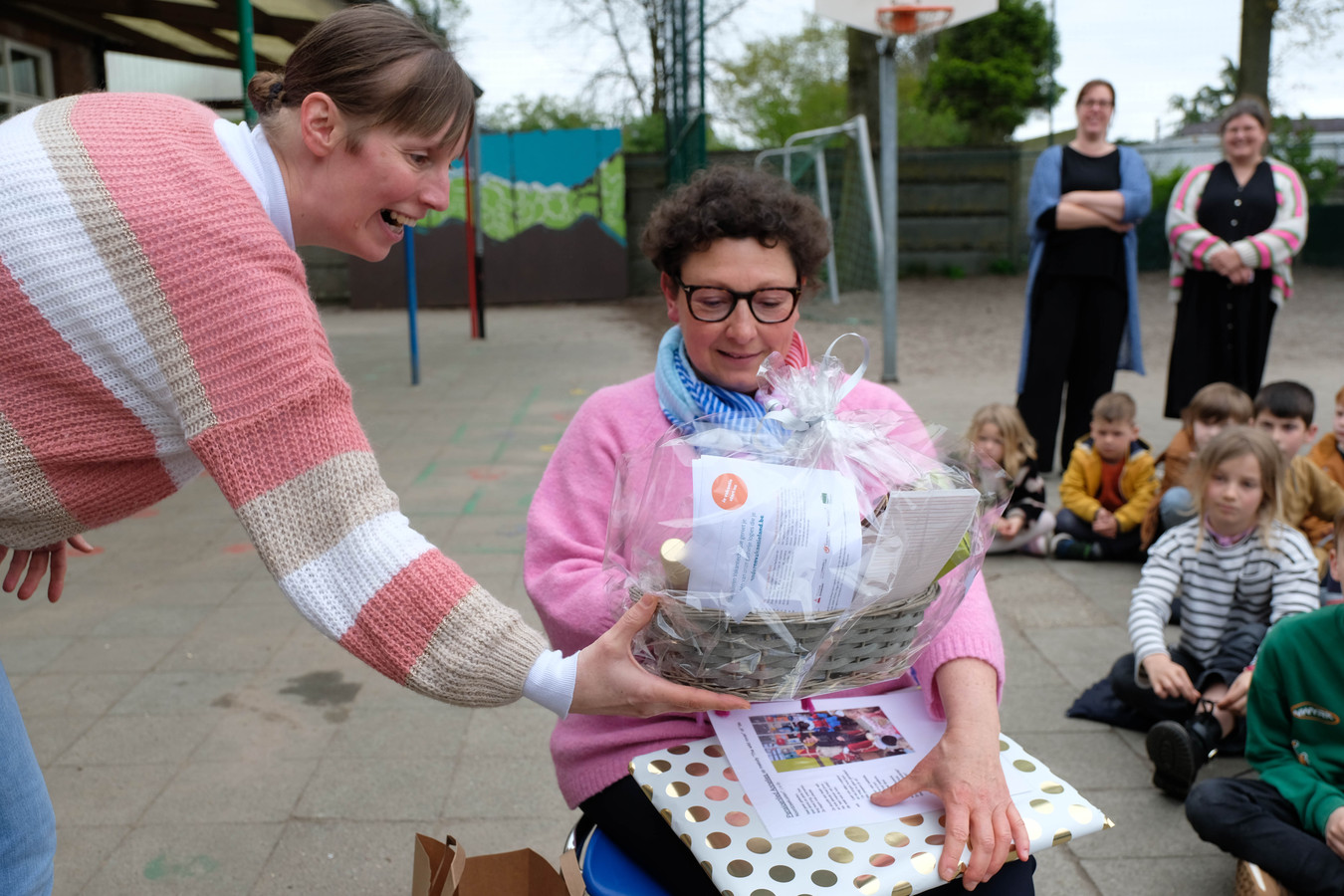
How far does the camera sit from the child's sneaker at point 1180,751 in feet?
8.84

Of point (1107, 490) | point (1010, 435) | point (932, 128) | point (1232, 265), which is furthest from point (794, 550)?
point (932, 128)

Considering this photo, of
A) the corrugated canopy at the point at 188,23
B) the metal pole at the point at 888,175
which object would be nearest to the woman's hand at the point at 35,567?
the corrugated canopy at the point at 188,23

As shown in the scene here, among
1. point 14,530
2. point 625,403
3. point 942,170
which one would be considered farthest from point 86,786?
point 942,170

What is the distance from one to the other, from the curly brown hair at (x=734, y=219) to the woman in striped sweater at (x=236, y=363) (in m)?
0.63

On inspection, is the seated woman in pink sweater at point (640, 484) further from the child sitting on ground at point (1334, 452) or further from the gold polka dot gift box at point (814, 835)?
the child sitting on ground at point (1334, 452)

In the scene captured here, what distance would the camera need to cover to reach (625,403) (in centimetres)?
199

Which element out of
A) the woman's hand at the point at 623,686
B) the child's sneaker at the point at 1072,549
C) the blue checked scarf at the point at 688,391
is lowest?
the child's sneaker at the point at 1072,549

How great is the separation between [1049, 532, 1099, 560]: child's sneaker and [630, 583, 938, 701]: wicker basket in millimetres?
3629

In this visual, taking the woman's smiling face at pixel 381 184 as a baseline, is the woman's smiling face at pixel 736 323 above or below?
below

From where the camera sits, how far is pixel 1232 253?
17.8ft

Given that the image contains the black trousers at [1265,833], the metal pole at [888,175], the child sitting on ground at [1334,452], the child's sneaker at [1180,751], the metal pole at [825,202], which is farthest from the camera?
the metal pole at [825,202]

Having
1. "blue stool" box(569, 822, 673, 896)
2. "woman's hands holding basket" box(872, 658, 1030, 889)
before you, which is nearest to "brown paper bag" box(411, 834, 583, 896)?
"blue stool" box(569, 822, 673, 896)

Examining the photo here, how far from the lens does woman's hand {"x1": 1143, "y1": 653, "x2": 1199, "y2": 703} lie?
2918 mm

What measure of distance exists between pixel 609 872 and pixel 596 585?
1.43ft
